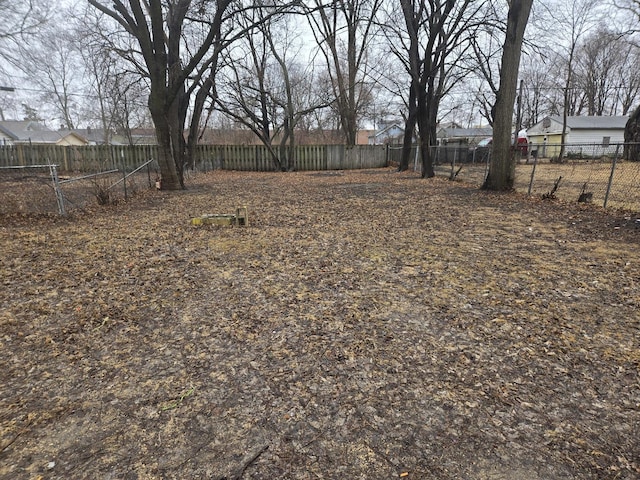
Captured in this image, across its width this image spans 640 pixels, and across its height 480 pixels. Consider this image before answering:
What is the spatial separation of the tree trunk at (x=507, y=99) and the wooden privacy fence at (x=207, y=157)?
13639mm

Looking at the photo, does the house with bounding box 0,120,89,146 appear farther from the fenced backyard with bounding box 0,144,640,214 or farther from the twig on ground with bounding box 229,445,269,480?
the twig on ground with bounding box 229,445,269,480

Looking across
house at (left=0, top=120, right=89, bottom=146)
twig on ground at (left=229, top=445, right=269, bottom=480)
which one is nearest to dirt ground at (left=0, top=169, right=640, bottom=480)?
twig on ground at (left=229, top=445, right=269, bottom=480)

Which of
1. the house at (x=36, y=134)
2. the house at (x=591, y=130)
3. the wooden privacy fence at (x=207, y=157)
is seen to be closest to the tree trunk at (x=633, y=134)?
the house at (x=591, y=130)

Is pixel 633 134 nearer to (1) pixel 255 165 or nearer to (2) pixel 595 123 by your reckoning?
(2) pixel 595 123

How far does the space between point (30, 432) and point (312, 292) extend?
2405mm

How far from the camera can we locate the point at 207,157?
21484 millimetres

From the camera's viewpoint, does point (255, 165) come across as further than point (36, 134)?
No

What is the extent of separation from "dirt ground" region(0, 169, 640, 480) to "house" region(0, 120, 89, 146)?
54.6m

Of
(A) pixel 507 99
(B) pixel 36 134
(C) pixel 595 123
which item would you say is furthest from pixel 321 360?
(B) pixel 36 134

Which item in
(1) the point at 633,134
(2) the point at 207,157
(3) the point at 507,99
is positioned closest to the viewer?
(3) the point at 507,99

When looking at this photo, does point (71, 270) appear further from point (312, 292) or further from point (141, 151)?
point (141, 151)

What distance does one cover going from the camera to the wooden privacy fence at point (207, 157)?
19.9 m

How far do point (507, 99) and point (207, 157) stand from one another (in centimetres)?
1644

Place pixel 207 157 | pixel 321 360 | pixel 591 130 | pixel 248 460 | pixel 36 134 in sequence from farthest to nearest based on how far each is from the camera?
pixel 36 134, pixel 591 130, pixel 207 157, pixel 321 360, pixel 248 460
